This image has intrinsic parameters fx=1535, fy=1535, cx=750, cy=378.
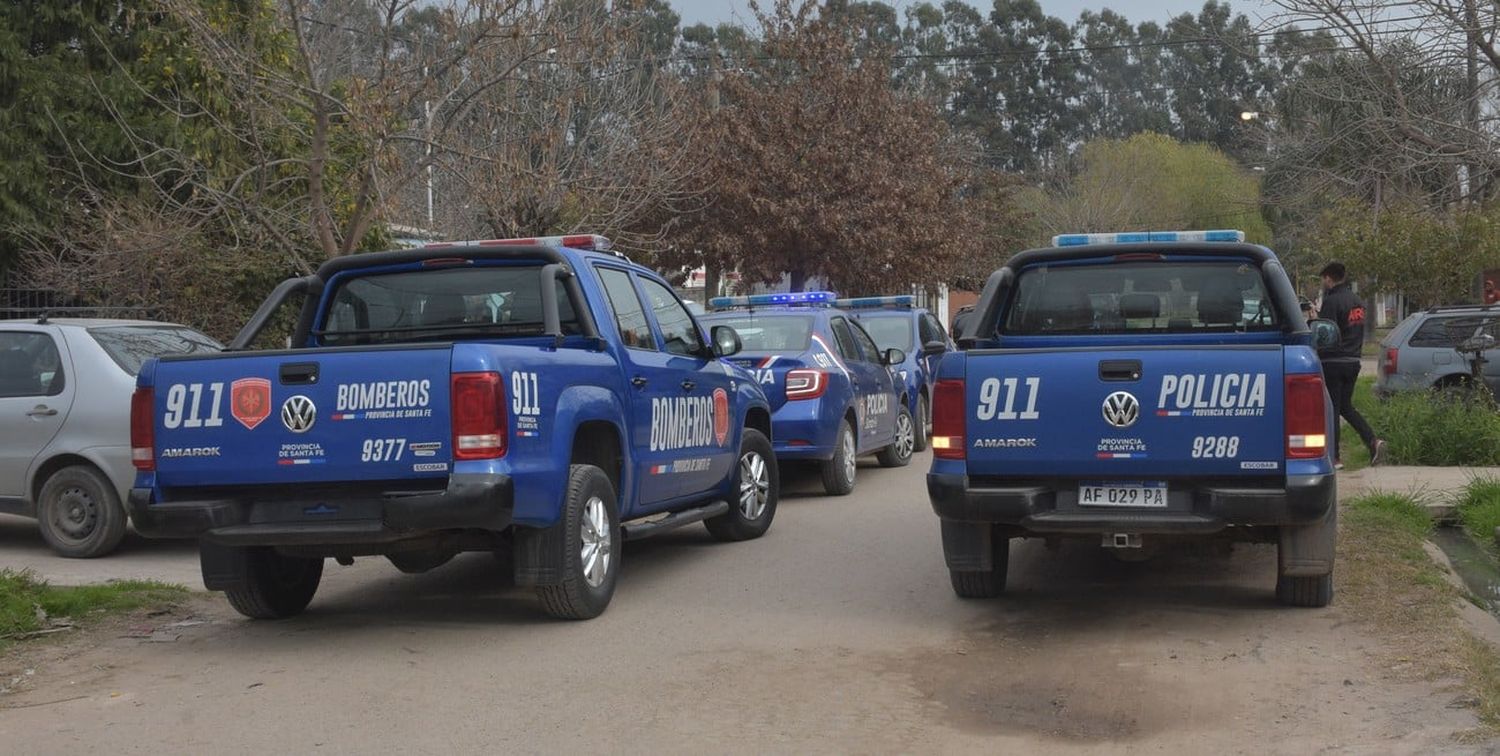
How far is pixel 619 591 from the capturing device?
9.16 meters

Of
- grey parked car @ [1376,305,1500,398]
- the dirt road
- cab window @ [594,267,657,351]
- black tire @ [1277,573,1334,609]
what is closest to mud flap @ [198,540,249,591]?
the dirt road

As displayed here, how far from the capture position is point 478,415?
→ 7004 mm

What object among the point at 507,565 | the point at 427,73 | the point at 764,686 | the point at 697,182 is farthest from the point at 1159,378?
the point at 697,182

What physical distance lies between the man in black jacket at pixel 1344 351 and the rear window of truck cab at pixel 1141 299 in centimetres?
503

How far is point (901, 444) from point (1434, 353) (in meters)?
6.63

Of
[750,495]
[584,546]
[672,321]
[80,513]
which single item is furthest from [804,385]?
[80,513]

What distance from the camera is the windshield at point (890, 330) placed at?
18.1 m

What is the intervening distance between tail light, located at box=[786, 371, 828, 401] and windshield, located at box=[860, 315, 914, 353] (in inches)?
206

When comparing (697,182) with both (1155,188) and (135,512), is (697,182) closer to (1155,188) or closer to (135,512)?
(135,512)

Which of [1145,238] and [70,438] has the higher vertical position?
[1145,238]

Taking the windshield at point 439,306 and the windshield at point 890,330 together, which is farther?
the windshield at point 890,330

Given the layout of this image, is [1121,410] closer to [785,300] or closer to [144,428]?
[144,428]

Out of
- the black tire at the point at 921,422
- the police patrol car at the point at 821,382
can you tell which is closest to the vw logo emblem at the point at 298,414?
the police patrol car at the point at 821,382

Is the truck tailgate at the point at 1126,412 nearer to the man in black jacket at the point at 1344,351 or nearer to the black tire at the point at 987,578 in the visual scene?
the black tire at the point at 987,578
